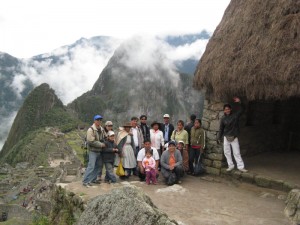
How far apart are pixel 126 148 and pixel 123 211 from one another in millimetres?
4497

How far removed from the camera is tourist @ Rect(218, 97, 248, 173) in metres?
7.26

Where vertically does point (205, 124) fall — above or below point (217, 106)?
below

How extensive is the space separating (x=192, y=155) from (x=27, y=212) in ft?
59.6

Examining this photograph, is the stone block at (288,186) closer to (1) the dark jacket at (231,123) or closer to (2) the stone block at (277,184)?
(2) the stone block at (277,184)

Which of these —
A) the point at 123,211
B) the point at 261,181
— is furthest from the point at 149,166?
the point at 123,211

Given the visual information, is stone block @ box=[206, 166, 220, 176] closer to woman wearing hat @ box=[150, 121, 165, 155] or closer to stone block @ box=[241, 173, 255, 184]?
stone block @ box=[241, 173, 255, 184]

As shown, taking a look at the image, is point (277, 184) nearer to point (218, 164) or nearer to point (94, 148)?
point (218, 164)

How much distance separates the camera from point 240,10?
26.0 feet

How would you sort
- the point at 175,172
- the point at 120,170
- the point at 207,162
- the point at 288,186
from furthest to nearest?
the point at 207,162 < the point at 120,170 < the point at 175,172 < the point at 288,186

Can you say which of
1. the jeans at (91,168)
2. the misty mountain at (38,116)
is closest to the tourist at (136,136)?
the jeans at (91,168)

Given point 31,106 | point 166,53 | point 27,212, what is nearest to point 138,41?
point 166,53

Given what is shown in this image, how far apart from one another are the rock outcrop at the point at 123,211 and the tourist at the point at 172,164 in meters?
3.91

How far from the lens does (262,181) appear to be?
6945 mm

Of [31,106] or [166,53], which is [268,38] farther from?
[166,53]
